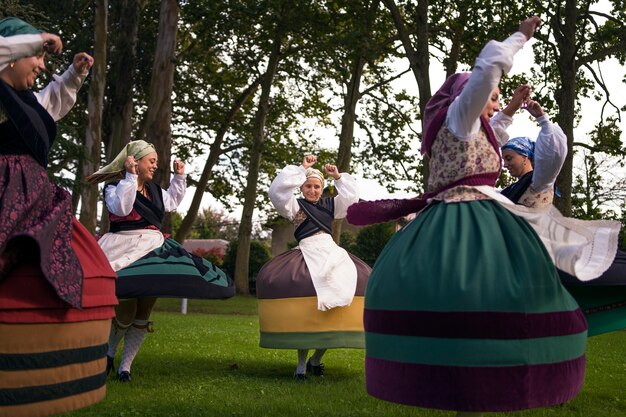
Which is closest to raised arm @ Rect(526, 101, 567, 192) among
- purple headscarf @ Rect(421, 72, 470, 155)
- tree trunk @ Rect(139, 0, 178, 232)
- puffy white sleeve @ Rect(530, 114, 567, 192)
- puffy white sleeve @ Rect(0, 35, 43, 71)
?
puffy white sleeve @ Rect(530, 114, 567, 192)

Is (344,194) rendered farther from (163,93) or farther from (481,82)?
(163,93)

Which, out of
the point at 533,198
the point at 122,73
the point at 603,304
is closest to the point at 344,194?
the point at 533,198

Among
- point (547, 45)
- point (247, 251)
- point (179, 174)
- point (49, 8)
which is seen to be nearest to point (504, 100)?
point (547, 45)

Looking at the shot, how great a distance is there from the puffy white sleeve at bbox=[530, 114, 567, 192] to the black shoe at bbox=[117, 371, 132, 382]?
13.9ft

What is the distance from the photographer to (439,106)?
4.85 metres

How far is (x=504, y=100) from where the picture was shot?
21.6 metres

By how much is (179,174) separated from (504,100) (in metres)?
14.9

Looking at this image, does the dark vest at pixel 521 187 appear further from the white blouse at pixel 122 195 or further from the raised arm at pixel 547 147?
the white blouse at pixel 122 195

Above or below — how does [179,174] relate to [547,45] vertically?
below

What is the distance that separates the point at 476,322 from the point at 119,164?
4.57 m

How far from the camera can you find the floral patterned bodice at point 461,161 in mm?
4621

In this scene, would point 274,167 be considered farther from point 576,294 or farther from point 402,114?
point 576,294

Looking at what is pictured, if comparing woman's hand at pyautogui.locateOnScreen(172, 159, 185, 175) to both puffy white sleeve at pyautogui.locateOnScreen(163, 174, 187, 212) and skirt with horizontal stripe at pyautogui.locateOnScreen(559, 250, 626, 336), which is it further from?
skirt with horizontal stripe at pyautogui.locateOnScreen(559, 250, 626, 336)

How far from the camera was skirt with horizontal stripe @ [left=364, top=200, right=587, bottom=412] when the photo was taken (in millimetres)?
4074
